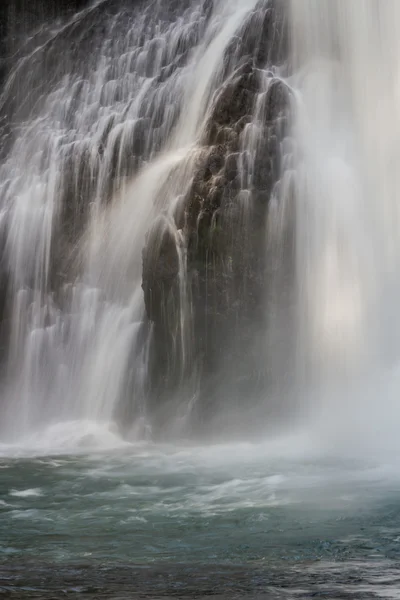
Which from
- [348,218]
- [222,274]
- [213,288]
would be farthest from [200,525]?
[348,218]

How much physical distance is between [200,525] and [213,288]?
28.8 ft

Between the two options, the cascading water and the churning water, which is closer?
the churning water

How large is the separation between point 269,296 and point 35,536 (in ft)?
31.3

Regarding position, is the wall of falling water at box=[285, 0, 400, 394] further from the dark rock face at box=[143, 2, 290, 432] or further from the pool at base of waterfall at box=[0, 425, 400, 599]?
the pool at base of waterfall at box=[0, 425, 400, 599]

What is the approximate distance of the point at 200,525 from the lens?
29.0ft

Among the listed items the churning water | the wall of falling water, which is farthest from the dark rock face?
the wall of falling water

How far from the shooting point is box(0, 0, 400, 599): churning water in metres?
10.5

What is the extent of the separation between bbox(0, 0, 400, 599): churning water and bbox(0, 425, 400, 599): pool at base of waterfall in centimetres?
6

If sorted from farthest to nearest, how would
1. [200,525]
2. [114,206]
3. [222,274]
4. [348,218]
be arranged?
[114,206] → [222,274] → [348,218] → [200,525]

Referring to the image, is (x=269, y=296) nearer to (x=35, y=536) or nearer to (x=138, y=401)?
(x=138, y=401)

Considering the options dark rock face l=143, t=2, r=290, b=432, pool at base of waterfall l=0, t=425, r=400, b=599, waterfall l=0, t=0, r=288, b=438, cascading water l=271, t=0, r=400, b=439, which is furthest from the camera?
waterfall l=0, t=0, r=288, b=438

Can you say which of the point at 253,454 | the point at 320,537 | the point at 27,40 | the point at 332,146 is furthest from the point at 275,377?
the point at 27,40

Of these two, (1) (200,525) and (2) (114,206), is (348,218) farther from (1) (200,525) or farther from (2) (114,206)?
(1) (200,525)

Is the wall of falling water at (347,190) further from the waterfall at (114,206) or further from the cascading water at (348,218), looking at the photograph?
the waterfall at (114,206)
